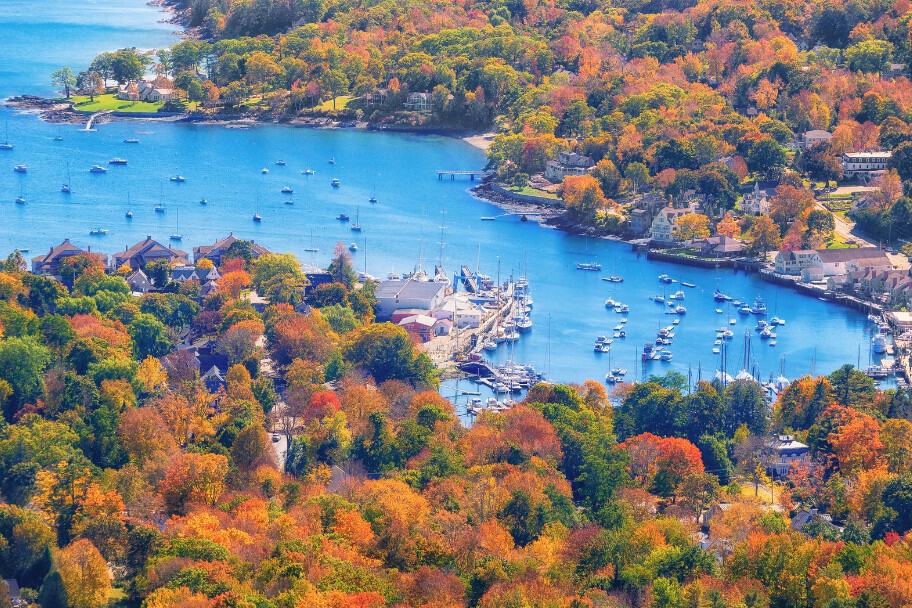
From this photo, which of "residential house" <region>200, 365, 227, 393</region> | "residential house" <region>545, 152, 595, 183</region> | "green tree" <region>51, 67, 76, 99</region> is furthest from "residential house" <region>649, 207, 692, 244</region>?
"green tree" <region>51, 67, 76, 99</region>

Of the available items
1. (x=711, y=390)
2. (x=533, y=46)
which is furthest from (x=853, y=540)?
(x=533, y=46)

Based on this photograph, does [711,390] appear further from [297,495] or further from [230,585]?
[230,585]

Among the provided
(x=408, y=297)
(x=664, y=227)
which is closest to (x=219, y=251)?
(x=408, y=297)

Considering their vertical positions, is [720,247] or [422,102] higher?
[720,247]

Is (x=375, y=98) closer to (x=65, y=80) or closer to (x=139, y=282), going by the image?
(x=65, y=80)

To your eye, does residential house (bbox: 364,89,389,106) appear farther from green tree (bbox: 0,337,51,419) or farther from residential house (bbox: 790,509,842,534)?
residential house (bbox: 790,509,842,534)
